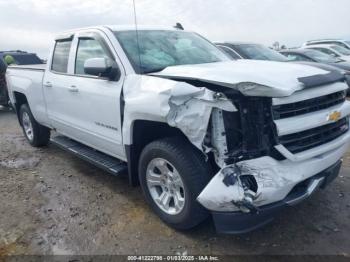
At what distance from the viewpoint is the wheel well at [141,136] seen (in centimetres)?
345

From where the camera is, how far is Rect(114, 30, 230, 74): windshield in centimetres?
379

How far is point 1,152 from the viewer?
640cm

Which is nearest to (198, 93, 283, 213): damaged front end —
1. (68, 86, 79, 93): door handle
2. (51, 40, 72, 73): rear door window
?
(68, 86, 79, 93): door handle

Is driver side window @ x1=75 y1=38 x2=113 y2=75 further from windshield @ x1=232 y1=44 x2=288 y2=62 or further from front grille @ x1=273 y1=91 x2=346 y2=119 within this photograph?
windshield @ x1=232 y1=44 x2=288 y2=62

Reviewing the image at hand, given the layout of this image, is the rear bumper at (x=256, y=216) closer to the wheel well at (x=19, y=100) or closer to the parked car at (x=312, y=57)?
the wheel well at (x=19, y=100)

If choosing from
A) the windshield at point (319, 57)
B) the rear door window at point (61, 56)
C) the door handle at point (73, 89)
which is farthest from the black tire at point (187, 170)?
the windshield at point (319, 57)

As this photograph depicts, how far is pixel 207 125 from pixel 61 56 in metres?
3.12

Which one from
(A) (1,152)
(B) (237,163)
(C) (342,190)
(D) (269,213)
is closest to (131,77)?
(B) (237,163)

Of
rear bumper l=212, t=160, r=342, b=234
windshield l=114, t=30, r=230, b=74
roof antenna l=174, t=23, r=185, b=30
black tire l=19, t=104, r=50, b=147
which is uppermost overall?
roof antenna l=174, t=23, r=185, b=30

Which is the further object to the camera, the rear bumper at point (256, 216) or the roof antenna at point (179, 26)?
the roof antenna at point (179, 26)

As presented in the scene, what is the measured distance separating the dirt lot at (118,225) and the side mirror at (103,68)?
1432 millimetres

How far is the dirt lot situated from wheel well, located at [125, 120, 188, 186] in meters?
0.53

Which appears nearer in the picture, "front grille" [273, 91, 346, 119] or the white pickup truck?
the white pickup truck

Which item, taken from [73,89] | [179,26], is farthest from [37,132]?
[179,26]
